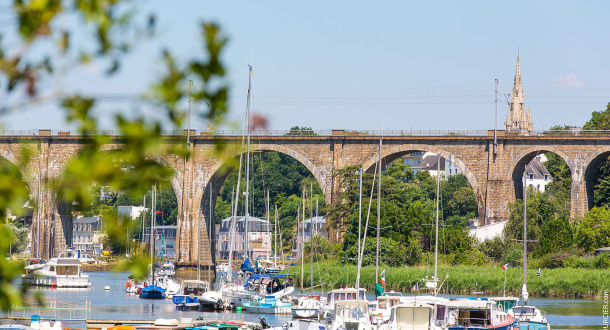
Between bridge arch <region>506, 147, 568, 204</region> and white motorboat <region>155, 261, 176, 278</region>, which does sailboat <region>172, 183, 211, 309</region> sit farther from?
bridge arch <region>506, 147, 568, 204</region>

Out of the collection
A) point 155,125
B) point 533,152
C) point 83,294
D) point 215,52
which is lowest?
point 83,294

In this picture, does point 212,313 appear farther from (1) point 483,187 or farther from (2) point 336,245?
(1) point 483,187

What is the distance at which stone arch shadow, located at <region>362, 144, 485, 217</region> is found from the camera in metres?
64.6

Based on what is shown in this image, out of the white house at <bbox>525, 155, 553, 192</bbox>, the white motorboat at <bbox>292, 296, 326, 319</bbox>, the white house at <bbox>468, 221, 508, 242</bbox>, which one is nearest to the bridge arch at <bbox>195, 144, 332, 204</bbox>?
the white house at <bbox>468, 221, 508, 242</bbox>

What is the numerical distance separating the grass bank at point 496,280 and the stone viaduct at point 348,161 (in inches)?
461

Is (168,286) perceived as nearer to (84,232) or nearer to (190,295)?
(190,295)

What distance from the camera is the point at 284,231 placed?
365ft

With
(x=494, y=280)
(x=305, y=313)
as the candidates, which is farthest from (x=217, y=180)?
(x=305, y=313)

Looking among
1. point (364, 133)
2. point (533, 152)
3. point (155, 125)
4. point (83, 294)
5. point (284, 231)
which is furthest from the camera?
point (284, 231)

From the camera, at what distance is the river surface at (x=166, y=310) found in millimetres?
36719

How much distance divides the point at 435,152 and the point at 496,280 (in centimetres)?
1899

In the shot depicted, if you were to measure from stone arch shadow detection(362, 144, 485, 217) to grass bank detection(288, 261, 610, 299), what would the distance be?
41.7 ft

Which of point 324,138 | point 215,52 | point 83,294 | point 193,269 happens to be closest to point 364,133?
point 324,138

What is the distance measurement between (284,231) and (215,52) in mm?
107781
